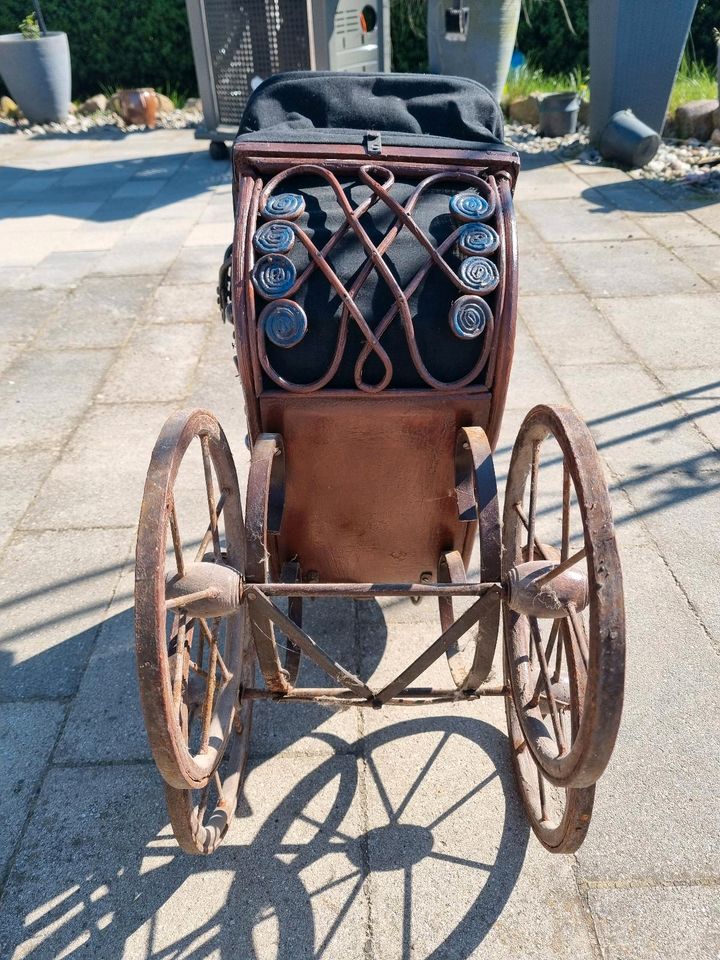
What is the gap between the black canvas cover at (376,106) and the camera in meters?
2.65

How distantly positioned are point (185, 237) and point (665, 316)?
12.5ft

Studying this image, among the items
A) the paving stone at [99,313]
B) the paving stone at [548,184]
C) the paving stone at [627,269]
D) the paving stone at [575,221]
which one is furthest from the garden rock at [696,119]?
the paving stone at [99,313]

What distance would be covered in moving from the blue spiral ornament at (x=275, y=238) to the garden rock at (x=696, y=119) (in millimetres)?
8023

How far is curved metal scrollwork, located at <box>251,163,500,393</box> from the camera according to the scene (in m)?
2.03

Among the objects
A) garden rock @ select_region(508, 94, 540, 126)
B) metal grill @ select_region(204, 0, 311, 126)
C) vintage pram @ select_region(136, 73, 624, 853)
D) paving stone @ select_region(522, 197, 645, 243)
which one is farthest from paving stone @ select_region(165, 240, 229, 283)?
garden rock @ select_region(508, 94, 540, 126)

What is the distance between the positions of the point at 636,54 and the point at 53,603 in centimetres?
762

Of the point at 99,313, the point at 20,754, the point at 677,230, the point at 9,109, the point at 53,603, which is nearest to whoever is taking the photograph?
the point at 20,754

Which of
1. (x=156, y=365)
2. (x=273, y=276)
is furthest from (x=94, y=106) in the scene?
(x=273, y=276)

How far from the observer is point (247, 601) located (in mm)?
1873

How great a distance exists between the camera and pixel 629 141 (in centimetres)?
764

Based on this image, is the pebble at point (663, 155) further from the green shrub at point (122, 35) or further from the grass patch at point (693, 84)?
the green shrub at point (122, 35)

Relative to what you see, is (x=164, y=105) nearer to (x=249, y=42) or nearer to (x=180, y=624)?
(x=249, y=42)

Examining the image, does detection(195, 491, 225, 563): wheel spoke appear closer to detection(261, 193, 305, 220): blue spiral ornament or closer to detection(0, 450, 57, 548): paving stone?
detection(261, 193, 305, 220): blue spiral ornament

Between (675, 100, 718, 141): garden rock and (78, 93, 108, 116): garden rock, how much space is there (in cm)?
773
